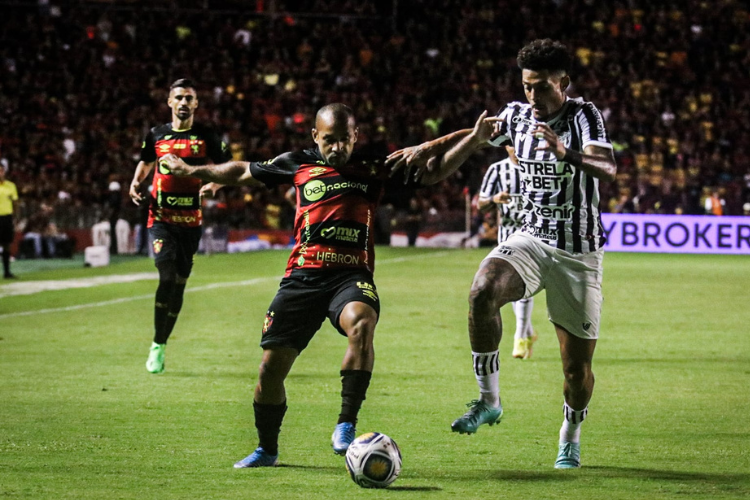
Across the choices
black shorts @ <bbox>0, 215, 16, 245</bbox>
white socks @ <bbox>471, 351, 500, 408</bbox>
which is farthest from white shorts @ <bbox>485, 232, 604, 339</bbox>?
black shorts @ <bbox>0, 215, 16, 245</bbox>

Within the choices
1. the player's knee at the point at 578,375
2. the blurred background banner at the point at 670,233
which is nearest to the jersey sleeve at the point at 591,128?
the player's knee at the point at 578,375

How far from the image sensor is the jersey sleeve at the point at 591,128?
6223 millimetres

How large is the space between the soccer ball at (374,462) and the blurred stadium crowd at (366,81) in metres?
25.7

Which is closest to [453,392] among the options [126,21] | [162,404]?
[162,404]

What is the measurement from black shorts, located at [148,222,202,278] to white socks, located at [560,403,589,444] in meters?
5.18

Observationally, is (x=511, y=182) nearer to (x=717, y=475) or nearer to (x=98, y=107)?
(x=717, y=475)

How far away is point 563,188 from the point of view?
653 centimetres

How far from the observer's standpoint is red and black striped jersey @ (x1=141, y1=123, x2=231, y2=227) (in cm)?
1074

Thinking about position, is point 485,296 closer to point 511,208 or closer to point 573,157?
point 573,157

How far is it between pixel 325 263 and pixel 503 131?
4.37 feet

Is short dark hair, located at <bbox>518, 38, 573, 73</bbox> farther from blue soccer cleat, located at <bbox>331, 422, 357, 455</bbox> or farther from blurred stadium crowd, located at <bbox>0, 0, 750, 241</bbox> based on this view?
blurred stadium crowd, located at <bbox>0, 0, 750, 241</bbox>

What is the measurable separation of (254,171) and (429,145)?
0.99 metres

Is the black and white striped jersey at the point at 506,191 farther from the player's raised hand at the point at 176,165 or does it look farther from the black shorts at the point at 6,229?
the black shorts at the point at 6,229

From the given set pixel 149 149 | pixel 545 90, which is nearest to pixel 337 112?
pixel 545 90
